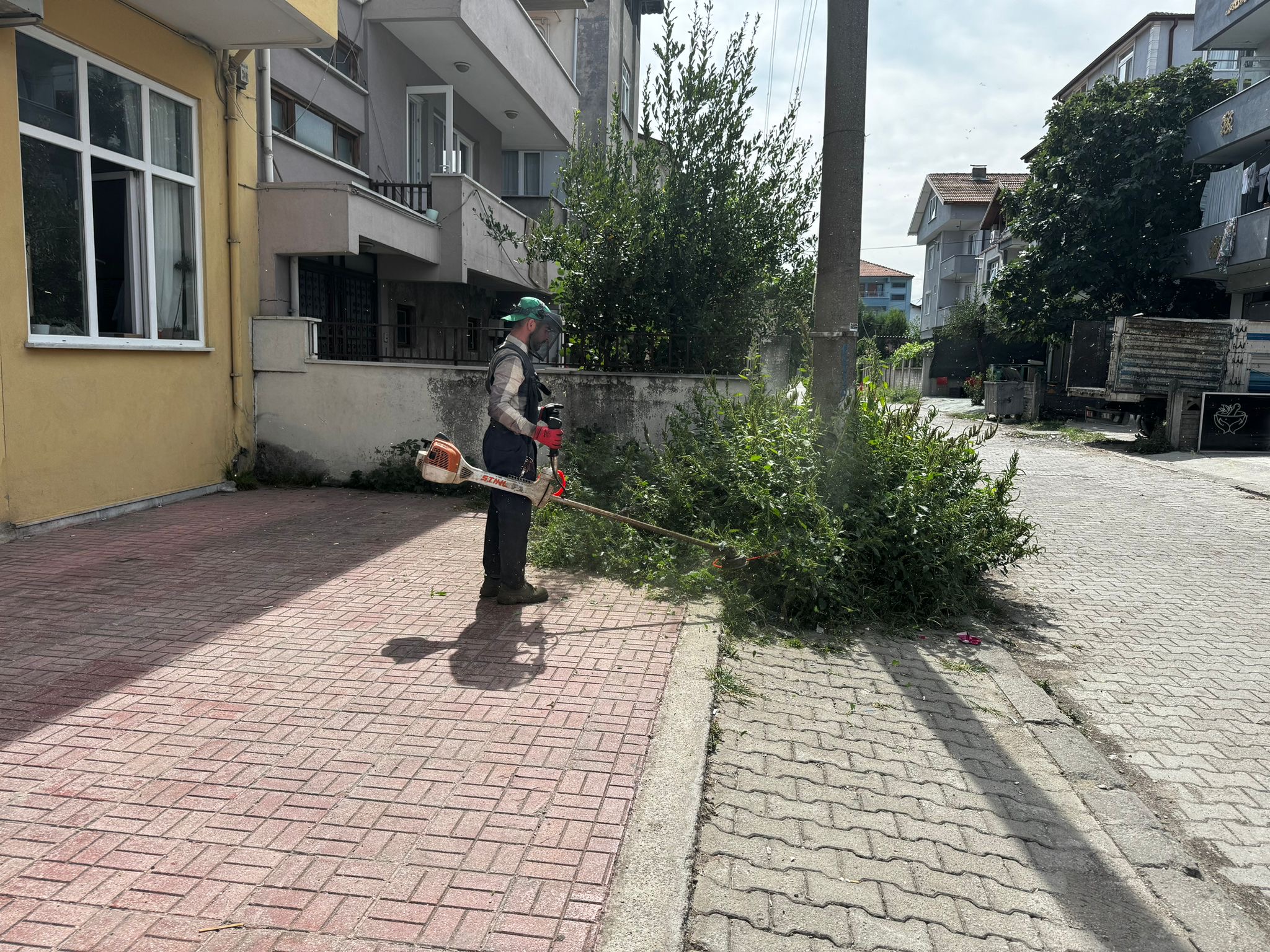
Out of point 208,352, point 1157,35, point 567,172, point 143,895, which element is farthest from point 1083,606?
point 1157,35

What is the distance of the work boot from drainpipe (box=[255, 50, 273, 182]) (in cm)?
665

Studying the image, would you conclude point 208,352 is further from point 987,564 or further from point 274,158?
point 987,564

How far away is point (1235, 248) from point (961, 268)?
3136cm

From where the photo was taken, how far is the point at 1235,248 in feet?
66.8

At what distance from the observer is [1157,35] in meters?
31.6

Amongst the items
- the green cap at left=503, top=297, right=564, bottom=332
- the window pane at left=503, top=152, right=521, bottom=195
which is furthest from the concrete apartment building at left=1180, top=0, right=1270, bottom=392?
the green cap at left=503, top=297, right=564, bottom=332

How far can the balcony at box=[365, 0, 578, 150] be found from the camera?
1223 cm

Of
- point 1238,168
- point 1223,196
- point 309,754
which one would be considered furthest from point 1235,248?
point 309,754

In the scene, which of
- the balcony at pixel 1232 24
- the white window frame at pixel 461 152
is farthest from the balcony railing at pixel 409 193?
the balcony at pixel 1232 24

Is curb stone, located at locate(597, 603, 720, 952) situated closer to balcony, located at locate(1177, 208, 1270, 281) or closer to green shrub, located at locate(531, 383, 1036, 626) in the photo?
green shrub, located at locate(531, 383, 1036, 626)

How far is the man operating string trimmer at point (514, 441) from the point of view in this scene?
5348mm

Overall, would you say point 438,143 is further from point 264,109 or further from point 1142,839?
point 1142,839

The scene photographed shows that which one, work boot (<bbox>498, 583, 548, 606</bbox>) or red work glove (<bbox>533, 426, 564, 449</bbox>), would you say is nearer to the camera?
red work glove (<bbox>533, 426, 564, 449</bbox>)

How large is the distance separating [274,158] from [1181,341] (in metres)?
16.3
